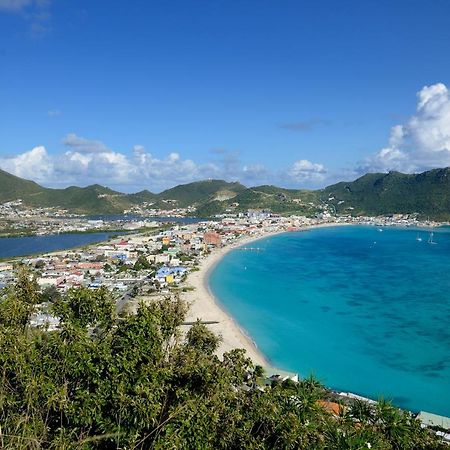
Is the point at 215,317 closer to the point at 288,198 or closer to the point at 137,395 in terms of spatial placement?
the point at 137,395

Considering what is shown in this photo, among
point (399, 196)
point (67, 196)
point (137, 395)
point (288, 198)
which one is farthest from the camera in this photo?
point (67, 196)

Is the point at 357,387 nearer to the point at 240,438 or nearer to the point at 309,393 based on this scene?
the point at 309,393

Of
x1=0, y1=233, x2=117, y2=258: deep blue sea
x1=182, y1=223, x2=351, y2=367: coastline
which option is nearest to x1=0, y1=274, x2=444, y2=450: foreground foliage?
x1=182, y1=223, x2=351, y2=367: coastline

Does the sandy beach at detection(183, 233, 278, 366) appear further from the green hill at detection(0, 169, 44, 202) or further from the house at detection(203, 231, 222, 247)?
the green hill at detection(0, 169, 44, 202)

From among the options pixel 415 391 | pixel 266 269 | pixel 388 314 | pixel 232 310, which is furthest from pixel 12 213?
pixel 415 391

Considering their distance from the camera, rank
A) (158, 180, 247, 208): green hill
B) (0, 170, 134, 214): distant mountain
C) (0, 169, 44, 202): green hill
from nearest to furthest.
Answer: (0, 170, 134, 214): distant mountain < (0, 169, 44, 202): green hill < (158, 180, 247, 208): green hill

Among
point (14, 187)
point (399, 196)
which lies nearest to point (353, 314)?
point (399, 196)
